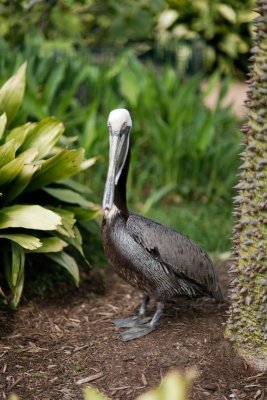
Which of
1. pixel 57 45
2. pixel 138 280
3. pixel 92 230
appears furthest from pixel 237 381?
pixel 57 45

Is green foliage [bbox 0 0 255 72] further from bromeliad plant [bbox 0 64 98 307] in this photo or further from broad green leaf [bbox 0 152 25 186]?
broad green leaf [bbox 0 152 25 186]

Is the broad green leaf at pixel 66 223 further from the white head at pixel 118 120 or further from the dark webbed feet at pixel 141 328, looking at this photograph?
the white head at pixel 118 120

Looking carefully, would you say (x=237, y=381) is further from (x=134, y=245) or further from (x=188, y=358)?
(x=134, y=245)

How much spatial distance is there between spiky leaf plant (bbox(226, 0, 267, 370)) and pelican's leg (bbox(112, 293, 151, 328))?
70cm

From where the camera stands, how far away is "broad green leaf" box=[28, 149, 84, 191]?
4016 mm

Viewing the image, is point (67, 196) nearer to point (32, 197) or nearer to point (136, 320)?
point (32, 197)

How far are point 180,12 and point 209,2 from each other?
569 millimetres

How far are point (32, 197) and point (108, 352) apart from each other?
1.36 m

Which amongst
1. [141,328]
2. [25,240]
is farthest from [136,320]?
[25,240]

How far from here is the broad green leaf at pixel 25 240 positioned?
363cm

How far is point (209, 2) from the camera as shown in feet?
38.8

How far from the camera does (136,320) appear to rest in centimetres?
378

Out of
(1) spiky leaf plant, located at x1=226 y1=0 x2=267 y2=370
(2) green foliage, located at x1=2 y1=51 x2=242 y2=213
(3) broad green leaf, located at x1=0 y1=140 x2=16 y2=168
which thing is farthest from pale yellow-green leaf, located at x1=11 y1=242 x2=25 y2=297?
(2) green foliage, located at x1=2 y1=51 x2=242 y2=213

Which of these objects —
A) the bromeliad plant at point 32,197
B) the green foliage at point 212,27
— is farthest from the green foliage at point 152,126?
the green foliage at point 212,27
